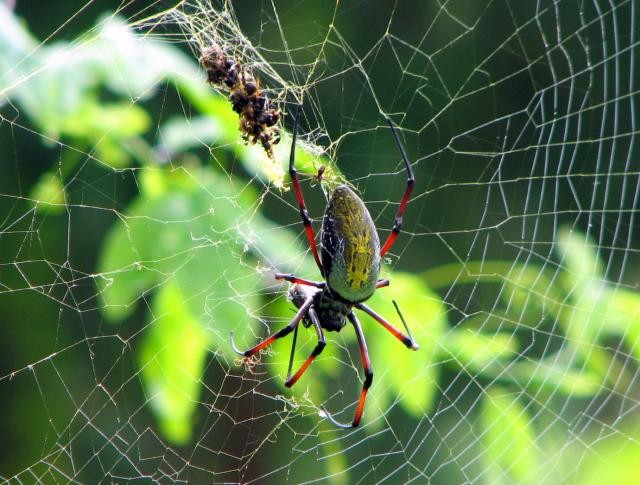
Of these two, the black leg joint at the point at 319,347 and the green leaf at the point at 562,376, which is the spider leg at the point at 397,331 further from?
the green leaf at the point at 562,376

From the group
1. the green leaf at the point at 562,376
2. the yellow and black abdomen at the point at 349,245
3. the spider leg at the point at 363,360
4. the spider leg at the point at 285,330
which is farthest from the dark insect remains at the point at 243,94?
the green leaf at the point at 562,376

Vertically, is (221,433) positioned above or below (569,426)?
above

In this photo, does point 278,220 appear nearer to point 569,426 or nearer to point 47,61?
point 47,61

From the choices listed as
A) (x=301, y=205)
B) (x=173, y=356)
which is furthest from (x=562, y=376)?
(x=173, y=356)

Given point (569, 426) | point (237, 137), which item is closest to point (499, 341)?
point (237, 137)

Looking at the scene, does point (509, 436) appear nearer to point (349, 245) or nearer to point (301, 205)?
point (349, 245)

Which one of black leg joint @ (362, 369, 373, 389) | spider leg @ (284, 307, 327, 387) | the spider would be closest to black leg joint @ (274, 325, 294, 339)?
the spider
